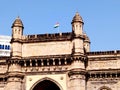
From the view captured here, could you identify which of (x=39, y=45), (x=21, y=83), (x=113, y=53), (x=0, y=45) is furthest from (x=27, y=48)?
(x=0, y=45)

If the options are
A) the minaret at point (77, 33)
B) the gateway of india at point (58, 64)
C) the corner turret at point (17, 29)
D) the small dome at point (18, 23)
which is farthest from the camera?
the small dome at point (18, 23)

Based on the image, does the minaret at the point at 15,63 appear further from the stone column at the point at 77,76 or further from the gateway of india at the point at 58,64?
the stone column at the point at 77,76

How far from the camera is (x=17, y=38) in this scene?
46.3 meters

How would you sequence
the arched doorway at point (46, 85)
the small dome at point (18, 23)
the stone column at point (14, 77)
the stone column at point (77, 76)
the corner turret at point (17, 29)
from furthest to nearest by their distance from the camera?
the small dome at point (18, 23) → the corner turret at point (17, 29) → the arched doorway at point (46, 85) → the stone column at point (14, 77) → the stone column at point (77, 76)

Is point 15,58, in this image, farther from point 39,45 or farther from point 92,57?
point 92,57

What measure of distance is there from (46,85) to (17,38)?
262 inches

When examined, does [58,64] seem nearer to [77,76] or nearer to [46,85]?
[77,76]

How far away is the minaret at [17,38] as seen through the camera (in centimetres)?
4575

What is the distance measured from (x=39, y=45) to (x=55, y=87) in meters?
5.82

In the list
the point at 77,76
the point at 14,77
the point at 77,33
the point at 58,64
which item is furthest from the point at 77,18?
the point at 14,77

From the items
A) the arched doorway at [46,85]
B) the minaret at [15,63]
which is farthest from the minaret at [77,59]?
the minaret at [15,63]

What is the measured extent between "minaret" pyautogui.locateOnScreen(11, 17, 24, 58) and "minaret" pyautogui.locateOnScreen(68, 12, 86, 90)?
640cm

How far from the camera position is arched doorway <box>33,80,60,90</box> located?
45709 millimetres

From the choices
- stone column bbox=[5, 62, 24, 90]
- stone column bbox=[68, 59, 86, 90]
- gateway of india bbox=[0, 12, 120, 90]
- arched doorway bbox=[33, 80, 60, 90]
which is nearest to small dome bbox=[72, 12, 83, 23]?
gateway of india bbox=[0, 12, 120, 90]
